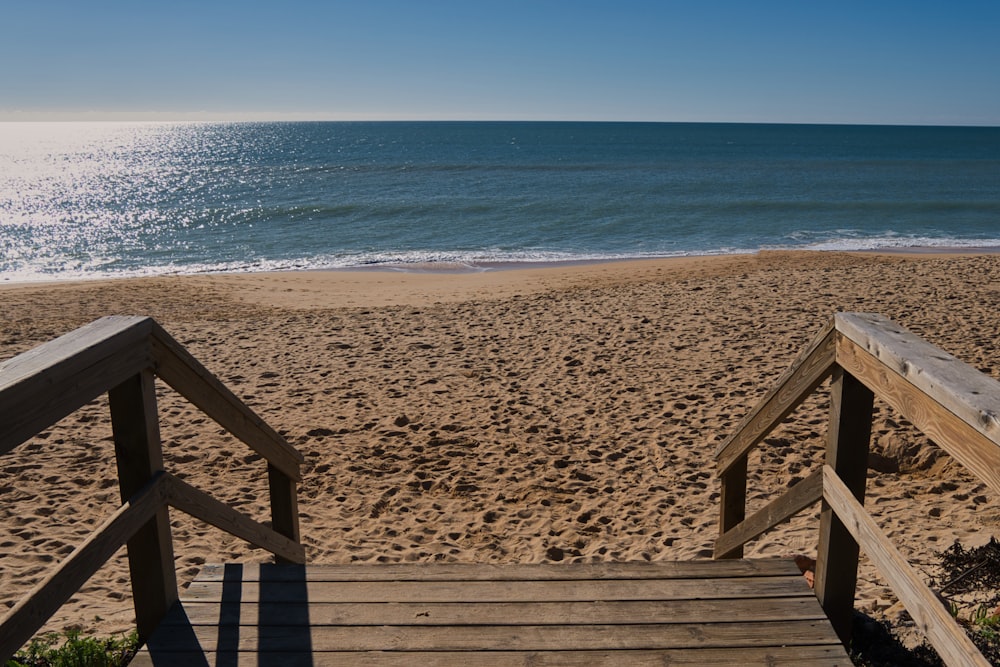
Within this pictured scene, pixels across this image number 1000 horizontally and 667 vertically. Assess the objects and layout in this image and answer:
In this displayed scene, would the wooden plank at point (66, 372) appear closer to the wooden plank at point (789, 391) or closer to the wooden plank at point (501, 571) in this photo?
the wooden plank at point (501, 571)

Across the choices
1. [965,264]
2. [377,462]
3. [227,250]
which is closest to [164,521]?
[377,462]

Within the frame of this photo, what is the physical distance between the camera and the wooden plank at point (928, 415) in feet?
5.11

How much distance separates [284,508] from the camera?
3.49 m

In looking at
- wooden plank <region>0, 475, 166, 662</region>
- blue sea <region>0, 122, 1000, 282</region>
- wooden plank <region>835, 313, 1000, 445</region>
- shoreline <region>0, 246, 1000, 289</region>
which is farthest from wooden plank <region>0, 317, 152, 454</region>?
blue sea <region>0, 122, 1000, 282</region>

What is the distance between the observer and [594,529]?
5.47 metres

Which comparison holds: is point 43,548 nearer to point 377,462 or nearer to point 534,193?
point 377,462

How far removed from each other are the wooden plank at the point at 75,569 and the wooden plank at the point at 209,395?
305mm

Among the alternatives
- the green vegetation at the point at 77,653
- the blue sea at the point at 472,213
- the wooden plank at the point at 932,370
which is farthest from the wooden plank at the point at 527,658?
the blue sea at the point at 472,213

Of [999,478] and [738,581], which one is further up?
[999,478]

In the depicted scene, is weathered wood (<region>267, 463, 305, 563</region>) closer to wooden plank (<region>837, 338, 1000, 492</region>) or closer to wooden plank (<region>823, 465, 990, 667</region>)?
wooden plank (<region>823, 465, 990, 667</region>)

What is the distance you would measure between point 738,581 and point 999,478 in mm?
1568

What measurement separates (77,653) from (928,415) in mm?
3102

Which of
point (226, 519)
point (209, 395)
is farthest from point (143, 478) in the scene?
point (226, 519)

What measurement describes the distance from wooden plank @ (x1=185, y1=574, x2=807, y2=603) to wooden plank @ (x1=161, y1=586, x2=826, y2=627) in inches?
1.4
